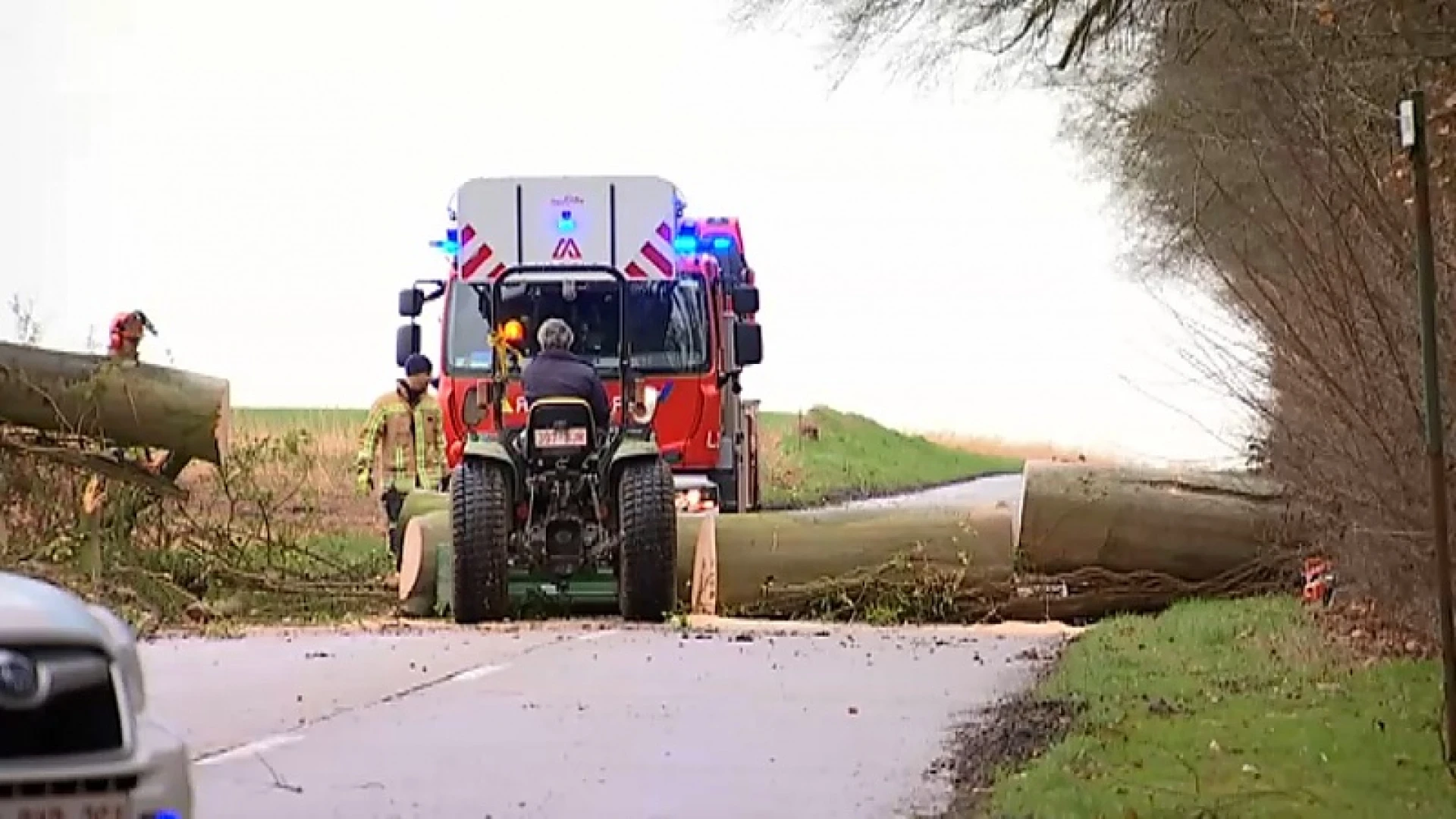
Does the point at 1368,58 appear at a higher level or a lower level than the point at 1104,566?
higher

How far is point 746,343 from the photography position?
18.4m

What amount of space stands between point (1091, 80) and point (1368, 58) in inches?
204

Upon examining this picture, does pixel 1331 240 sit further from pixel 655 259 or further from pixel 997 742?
pixel 655 259

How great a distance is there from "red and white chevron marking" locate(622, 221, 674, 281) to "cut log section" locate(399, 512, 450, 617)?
3.39 metres

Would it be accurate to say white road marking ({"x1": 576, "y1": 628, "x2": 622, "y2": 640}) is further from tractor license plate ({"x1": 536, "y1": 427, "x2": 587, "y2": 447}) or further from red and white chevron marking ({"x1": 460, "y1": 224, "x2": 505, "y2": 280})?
red and white chevron marking ({"x1": 460, "y1": 224, "x2": 505, "y2": 280})

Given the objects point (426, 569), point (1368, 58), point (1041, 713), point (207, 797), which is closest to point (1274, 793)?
point (1041, 713)

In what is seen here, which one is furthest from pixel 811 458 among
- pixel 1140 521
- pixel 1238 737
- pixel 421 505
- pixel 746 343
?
pixel 1238 737

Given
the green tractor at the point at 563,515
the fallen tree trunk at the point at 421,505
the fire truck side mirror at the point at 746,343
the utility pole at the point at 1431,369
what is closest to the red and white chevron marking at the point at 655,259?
the fire truck side mirror at the point at 746,343

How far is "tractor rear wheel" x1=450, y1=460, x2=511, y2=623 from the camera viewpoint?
1359cm

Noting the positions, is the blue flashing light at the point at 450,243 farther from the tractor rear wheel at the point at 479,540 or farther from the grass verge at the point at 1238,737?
the grass verge at the point at 1238,737

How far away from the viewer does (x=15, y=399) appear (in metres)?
13.4

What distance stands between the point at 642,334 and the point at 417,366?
1.82 m

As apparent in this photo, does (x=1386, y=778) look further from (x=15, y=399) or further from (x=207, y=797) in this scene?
(x=15, y=399)

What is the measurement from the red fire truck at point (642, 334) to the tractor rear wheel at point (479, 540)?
3356mm
